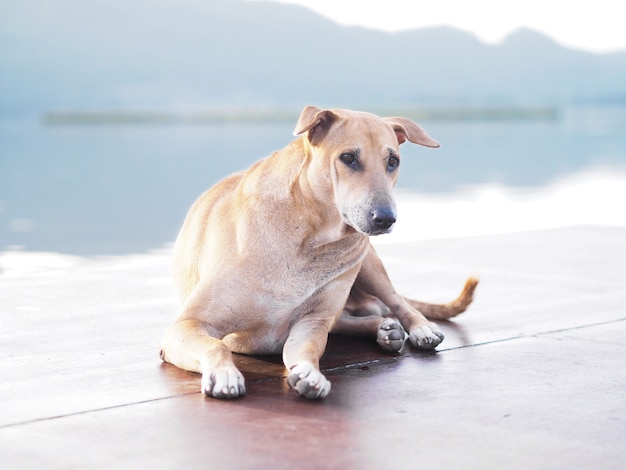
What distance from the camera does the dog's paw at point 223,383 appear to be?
123 inches

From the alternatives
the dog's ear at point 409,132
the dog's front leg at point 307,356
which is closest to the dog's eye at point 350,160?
the dog's ear at point 409,132

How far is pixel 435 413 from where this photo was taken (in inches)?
119

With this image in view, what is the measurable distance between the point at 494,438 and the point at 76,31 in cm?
6209

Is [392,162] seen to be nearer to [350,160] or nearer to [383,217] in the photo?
[350,160]

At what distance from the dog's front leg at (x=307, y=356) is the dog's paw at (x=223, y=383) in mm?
162

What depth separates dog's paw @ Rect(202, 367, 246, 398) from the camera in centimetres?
312

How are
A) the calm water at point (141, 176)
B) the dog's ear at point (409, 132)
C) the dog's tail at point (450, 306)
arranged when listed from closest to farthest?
the dog's ear at point (409, 132)
the dog's tail at point (450, 306)
the calm water at point (141, 176)

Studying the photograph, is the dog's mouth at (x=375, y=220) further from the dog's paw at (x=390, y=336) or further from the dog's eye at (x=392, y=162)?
the dog's paw at (x=390, y=336)

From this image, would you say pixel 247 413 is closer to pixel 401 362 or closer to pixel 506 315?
pixel 401 362

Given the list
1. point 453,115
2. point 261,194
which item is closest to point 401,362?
point 261,194

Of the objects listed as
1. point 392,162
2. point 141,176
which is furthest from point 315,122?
point 141,176

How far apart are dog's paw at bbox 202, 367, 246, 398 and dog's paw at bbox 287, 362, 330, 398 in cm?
16

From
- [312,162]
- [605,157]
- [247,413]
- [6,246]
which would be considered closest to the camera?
[247,413]

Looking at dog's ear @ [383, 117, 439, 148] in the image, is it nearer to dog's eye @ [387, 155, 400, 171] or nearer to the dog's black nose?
dog's eye @ [387, 155, 400, 171]
